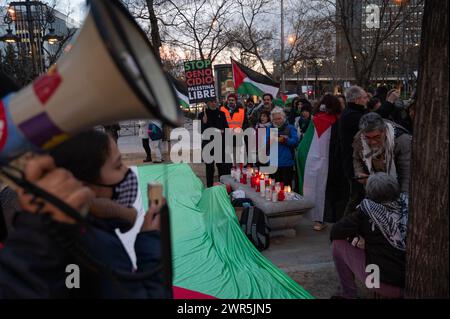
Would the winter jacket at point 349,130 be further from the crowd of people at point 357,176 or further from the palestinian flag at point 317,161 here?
the palestinian flag at point 317,161

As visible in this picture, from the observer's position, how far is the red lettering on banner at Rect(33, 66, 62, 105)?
1.03m

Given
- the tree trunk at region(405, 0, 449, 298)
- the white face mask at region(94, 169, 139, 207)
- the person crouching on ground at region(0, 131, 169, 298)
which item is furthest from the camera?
the tree trunk at region(405, 0, 449, 298)

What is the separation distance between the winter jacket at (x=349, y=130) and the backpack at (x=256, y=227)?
3.74ft

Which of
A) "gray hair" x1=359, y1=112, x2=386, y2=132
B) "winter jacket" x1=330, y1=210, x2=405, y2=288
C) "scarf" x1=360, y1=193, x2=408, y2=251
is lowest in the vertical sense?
"winter jacket" x1=330, y1=210, x2=405, y2=288

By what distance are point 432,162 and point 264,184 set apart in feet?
12.2

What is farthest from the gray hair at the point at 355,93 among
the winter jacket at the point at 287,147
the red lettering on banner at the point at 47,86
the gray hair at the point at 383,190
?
the red lettering on banner at the point at 47,86

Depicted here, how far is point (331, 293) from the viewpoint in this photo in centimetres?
368

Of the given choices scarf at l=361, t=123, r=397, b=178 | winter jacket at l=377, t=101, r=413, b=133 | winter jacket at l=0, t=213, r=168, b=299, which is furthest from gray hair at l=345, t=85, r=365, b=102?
winter jacket at l=0, t=213, r=168, b=299

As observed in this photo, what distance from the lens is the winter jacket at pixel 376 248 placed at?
2963 mm

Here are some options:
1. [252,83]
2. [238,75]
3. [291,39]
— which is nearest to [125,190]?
[252,83]

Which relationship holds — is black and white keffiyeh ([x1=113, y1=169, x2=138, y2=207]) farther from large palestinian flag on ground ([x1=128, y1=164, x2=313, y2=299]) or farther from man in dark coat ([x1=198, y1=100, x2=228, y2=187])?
man in dark coat ([x1=198, y1=100, x2=228, y2=187])

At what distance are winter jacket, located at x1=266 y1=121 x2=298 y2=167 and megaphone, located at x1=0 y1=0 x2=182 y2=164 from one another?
534 cm

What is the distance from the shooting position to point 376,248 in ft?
10.1
